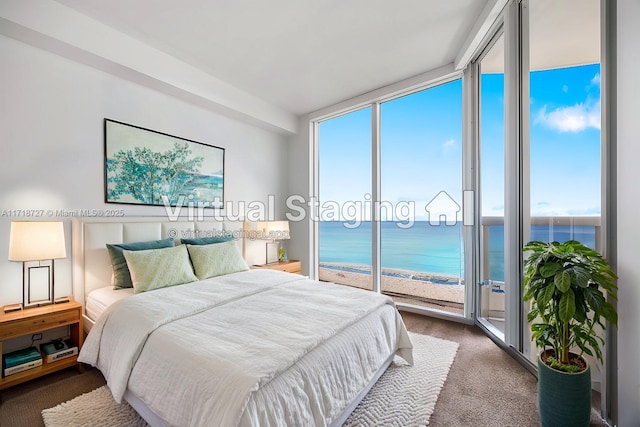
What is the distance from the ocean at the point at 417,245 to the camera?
2.73 meters

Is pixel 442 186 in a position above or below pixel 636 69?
below

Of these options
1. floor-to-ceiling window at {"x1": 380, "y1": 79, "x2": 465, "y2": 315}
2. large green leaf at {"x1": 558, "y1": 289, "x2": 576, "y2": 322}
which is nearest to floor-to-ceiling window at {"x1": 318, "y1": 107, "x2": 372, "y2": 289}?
floor-to-ceiling window at {"x1": 380, "y1": 79, "x2": 465, "y2": 315}

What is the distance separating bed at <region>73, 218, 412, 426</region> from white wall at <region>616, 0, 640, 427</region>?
1.20 meters

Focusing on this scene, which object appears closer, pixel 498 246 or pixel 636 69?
pixel 636 69

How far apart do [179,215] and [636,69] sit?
3.79m

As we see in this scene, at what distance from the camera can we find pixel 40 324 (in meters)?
2.07

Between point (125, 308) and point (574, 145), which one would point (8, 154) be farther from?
point (574, 145)

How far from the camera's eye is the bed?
1.20 meters

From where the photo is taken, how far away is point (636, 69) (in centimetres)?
142

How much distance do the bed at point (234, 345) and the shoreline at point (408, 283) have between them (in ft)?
7.26

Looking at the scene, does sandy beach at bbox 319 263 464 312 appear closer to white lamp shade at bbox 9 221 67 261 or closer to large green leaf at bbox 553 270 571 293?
large green leaf at bbox 553 270 571 293

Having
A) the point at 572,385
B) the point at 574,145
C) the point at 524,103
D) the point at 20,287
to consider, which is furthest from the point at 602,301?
Answer: the point at 20,287

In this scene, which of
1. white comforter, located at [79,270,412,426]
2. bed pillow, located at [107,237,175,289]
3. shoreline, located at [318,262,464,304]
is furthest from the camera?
shoreline, located at [318,262,464,304]

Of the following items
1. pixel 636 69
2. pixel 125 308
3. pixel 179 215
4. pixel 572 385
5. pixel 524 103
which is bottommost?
pixel 572 385
